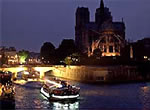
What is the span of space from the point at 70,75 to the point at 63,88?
18.3 m

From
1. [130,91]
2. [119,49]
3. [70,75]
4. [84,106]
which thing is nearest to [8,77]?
[70,75]

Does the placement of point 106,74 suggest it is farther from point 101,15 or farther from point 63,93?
point 101,15

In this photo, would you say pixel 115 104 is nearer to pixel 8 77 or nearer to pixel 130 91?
pixel 130 91

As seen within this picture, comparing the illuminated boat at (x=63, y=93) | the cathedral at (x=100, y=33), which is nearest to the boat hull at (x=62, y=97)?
the illuminated boat at (x=63, y=93)

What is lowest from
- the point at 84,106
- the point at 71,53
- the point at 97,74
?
the point at 84,106

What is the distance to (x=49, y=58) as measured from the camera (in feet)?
181

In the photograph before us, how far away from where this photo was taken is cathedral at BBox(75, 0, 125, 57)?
5934cm

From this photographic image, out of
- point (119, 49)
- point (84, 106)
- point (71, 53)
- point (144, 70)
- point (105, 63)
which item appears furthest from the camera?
point (119, 49)

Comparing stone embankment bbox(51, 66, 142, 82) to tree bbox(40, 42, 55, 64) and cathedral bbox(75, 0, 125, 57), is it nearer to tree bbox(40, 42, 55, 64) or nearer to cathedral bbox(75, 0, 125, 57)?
tree bbox(40, 42, 55, 64)

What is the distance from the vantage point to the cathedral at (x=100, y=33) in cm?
5934

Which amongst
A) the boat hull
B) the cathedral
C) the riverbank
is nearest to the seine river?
the boat hull

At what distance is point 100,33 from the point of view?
70188 mm

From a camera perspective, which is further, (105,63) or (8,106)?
(105,63)

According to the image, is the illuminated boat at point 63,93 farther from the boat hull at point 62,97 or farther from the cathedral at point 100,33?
the cathedral at point 100,33
